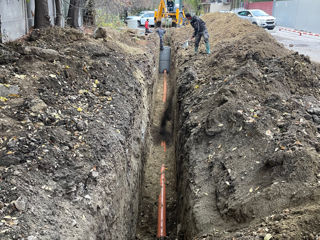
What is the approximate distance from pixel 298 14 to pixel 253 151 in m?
28.9

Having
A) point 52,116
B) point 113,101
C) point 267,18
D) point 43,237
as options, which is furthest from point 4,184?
point 267,18

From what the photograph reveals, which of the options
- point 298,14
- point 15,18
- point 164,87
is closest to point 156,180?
point 15,18

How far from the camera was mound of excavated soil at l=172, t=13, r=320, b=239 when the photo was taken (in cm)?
370

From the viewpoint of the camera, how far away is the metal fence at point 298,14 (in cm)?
2605

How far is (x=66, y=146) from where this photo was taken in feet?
13.9

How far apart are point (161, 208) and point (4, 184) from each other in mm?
3893

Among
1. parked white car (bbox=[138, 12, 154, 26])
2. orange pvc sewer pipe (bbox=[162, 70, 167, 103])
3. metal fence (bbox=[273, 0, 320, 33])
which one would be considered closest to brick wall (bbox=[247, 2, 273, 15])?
→ metal fence (bbox=[273, 0, 320, 33])

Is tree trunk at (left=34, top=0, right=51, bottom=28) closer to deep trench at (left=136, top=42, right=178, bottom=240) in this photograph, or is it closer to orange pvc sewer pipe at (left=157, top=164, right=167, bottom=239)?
deep trench at (left=136, top=42, right=178, bottom=240)

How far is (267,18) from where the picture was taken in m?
23.6

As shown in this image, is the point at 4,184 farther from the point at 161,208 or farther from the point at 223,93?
the point at 223,93

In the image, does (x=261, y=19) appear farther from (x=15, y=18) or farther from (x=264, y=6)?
(x=15, y=18)

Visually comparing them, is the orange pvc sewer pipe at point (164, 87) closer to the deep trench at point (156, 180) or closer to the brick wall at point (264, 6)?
the deep trench at point (156, 180)

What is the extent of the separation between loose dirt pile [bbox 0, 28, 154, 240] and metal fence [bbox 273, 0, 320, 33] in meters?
24.0

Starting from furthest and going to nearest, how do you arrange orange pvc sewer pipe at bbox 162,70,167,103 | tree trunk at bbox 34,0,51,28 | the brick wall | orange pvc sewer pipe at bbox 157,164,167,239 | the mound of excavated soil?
the brick wall, orange pvc sewer pipe at bbox 162,70,167,103, tree trunk at bbox 34,0,51,28, orange pvc sewer pipe at bbox 157,164,167,239, the mound of excavated soil
